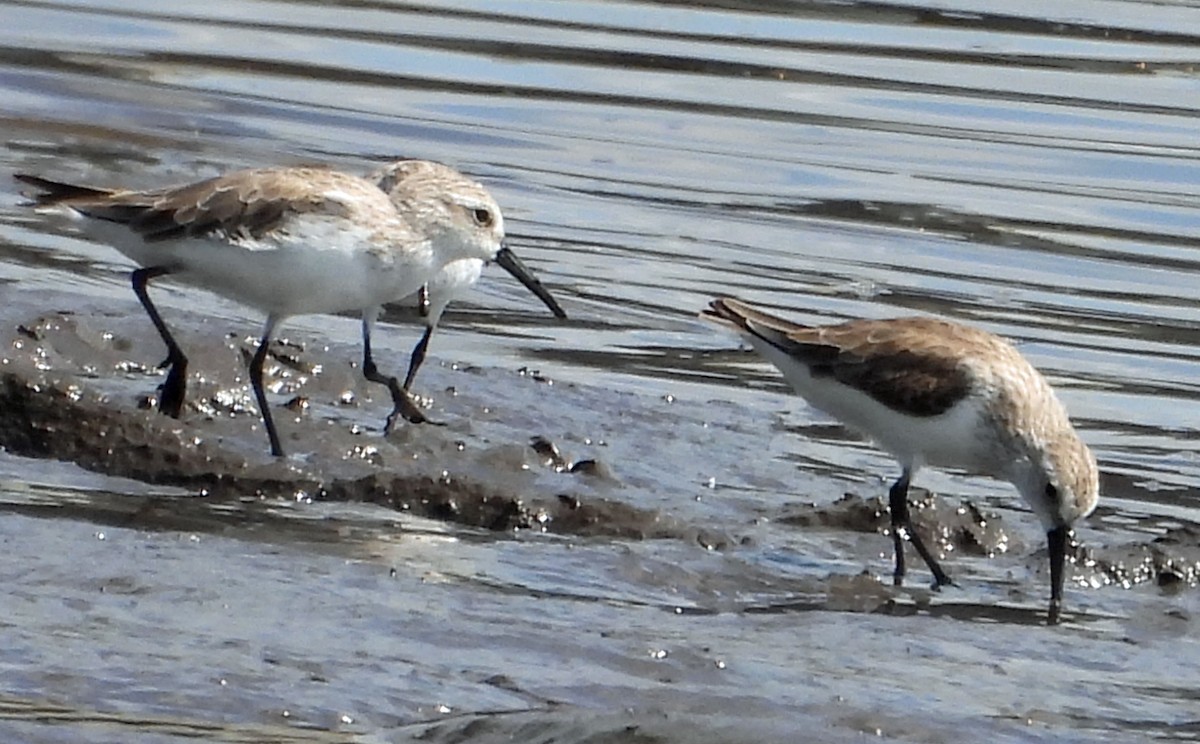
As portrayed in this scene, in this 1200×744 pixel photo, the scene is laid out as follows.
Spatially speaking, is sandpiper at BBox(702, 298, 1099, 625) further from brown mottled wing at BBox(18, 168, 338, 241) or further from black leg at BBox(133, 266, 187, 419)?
black leg at BBox(133, 266, 187, 419)

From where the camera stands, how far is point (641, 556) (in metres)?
6.61

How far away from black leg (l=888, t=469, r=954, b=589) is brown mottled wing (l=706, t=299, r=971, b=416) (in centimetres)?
24

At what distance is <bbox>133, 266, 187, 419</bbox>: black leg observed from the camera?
739 centimetres

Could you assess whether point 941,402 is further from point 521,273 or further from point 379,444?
point 521,273

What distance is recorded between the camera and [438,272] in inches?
332

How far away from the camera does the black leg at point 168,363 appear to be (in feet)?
24.2

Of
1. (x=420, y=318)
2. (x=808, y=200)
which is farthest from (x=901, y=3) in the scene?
(x=420, y=318)

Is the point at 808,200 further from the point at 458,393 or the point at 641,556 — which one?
the point at 641,556

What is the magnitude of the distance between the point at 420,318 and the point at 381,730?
5.06 meters

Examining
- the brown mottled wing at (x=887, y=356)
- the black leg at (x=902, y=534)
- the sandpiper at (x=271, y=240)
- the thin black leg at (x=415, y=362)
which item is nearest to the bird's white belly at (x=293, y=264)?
the sandpiper at (x=271, y=240)

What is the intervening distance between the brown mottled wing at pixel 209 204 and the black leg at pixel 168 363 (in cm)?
17

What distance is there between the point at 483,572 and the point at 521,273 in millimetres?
2501

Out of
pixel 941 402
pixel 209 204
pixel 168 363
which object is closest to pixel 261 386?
pixel 168 363

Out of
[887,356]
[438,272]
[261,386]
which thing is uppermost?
[887,356]
